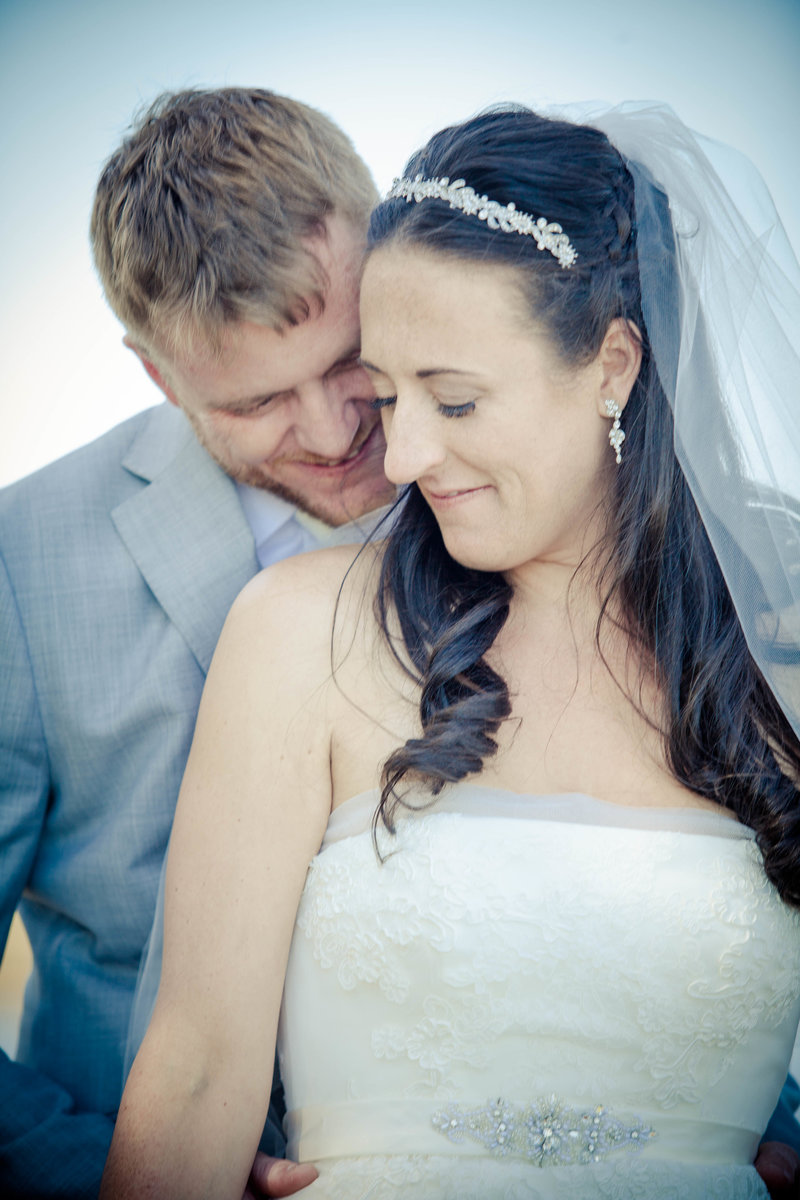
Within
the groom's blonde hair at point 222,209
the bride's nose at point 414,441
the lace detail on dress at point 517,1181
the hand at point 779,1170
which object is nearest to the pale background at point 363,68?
the groom's blonde hair at point 222,209

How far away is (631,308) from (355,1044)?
1.39 meters

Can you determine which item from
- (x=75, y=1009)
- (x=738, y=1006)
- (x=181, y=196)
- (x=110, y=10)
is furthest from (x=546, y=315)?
(x=110, y=10)

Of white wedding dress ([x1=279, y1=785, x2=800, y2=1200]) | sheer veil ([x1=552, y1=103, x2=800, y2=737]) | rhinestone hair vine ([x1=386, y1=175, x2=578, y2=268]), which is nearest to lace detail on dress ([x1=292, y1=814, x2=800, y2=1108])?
white wedding dress ([x1=279, y1=785, x2=800, y2=1200])

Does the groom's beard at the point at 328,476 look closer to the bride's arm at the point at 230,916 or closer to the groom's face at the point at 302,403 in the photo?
the groom's face at the point at 302,403

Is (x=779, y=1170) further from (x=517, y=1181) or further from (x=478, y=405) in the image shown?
(x=478, y=405)

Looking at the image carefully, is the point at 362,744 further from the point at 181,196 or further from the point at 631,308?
the point at 181,196

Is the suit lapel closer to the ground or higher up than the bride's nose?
closer to the ground

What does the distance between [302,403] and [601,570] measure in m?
0.79

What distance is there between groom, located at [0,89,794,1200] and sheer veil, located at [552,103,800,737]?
712 millimetres

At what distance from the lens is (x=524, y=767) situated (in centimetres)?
174

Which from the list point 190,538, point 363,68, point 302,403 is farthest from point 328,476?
point 363,68

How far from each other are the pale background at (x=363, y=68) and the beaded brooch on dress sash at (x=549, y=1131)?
2.74 meters

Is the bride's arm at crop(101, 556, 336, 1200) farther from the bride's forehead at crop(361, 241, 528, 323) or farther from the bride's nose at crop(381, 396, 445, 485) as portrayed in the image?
the bride's forehead at crop(361, 241, 528, 323)

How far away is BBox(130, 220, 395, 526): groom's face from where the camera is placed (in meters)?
2.15
